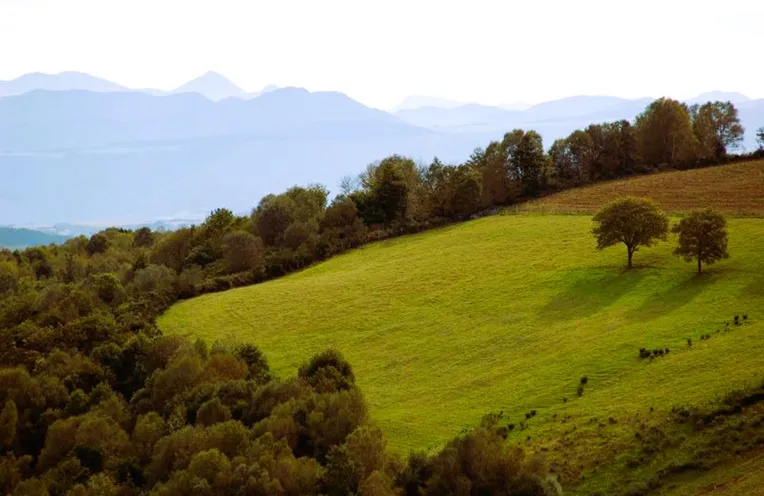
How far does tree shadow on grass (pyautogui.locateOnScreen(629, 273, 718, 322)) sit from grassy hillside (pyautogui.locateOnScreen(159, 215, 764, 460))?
0.44 feet

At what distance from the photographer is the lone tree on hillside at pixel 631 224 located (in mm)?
53438

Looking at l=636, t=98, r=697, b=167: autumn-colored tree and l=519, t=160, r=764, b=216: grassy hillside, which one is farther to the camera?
l=636, t=98, r=697, b=167: autumn-colored tree

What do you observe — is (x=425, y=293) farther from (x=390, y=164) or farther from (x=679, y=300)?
(x=390, y=164)

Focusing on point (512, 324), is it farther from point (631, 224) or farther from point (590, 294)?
point (631, 224)

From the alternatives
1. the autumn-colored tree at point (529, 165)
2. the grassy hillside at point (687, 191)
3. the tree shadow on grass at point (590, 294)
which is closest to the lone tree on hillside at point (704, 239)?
the tree shadow on grass at point (590, 294)

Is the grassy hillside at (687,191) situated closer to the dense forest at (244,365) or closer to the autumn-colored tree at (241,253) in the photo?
the dense forest at (244,365)

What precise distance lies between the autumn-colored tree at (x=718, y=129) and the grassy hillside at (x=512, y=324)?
3727 cm

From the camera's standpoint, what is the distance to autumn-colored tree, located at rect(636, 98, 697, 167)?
9431cm

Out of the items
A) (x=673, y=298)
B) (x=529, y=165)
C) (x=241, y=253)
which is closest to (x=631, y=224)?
(x=673, y=298)

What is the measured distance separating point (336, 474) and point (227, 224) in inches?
2842

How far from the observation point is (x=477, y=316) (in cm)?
A: 5041

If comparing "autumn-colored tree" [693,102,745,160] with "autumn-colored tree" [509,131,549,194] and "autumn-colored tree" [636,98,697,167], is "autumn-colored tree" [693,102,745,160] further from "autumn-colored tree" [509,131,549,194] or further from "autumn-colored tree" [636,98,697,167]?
"autumn-colored tree" [509,131,549,194]

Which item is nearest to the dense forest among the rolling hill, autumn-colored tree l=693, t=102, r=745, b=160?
autumn-colored tree l=693, t=102, r=745, b=160

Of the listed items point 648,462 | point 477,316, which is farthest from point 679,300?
point 648,462
